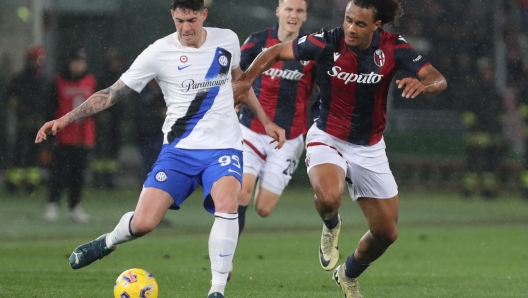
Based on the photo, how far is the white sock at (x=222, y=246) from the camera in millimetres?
6246

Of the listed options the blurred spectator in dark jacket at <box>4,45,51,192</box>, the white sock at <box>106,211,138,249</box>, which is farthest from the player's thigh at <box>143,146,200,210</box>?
the blurred spectator in dark jacket at <box>4,45,51,192</box>

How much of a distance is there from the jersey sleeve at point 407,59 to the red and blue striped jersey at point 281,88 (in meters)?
1.85

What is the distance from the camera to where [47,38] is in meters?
15.6

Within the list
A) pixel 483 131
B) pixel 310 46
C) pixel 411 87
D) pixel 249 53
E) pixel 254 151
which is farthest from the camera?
pixel 483 131

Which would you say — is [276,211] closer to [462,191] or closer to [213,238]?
[462,191]

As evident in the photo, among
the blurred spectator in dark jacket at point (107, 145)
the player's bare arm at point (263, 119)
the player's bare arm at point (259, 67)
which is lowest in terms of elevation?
the blurred spectator in dark jacket at point (107, 145)

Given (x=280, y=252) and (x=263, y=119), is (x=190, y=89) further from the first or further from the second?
(x=280, y=252)

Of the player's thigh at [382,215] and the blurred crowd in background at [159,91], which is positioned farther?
the blurred crowd in background at [159,91]

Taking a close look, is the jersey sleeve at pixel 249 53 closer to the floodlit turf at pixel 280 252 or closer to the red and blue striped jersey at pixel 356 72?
the red and blue striped jersey at pixel 356 72

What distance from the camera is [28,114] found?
15383mm

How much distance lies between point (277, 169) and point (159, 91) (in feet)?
16.5

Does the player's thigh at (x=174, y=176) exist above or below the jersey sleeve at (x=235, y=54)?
below

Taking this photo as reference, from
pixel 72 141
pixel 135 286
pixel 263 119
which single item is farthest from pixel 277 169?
pixel 72 141

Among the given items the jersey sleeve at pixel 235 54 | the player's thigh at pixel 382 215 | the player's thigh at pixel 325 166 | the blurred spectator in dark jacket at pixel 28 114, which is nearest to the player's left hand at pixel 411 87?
the player's thigh at pixel 325 166
